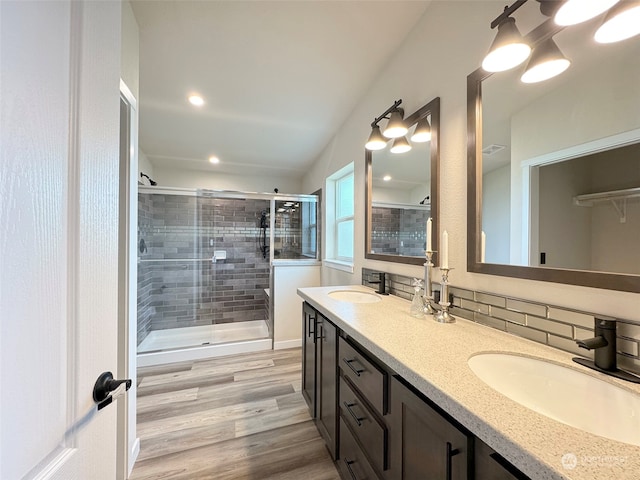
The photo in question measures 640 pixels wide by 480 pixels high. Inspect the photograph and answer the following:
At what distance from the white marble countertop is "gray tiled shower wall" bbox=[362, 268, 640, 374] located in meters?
0.04

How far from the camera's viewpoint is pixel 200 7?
135cm

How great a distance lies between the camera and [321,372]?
155 centimetres

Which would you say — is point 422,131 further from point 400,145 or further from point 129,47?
point 129,47

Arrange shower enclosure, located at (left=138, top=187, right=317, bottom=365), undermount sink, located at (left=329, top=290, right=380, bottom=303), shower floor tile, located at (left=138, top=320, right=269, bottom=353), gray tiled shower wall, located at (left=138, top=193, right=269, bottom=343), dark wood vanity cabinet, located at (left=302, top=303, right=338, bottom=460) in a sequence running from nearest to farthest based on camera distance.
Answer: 1. dark wood vanity cabinet, located at (left=302, top=303, right=338, bottom=460)
2. undermount sink, located at (left=329, top=290, right=380, bottom=303)
3. shower floor tile, located at (left=138, top=320, right=269, bottom=353)
4. shower enclosure, located at (left=138, top=187, right=317, bottom=365)
5. gray tiled shower wall, located at (left=138, top=193, right=269, bottom=343)

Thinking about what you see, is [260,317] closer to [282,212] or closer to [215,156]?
[282,212]

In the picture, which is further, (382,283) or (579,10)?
(382,283)

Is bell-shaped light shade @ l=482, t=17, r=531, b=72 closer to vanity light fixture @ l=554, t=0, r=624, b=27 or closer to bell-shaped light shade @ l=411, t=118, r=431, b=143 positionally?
vanity light fixture @ l=554, t=0, r=624, b=27

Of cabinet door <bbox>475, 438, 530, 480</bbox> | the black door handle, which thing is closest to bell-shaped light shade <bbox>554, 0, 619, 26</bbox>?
cabinet door <bbox>475, 438, 530, 480</bbox>

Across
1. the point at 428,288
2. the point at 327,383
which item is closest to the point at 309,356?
the point at 327,383

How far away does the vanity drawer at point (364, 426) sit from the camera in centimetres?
93

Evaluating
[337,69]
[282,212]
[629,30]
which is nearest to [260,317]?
[282,212]

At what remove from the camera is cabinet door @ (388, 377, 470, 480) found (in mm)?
607

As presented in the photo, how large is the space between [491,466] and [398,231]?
4.46 feet

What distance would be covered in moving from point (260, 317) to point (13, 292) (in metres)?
3.45
